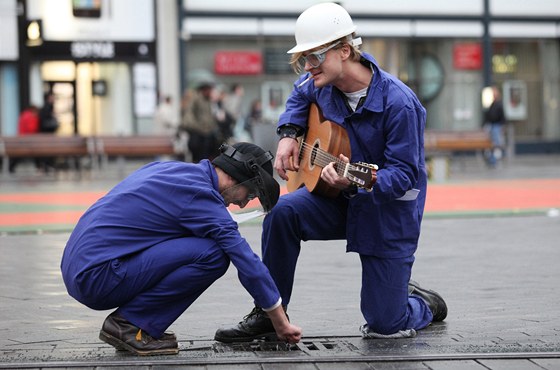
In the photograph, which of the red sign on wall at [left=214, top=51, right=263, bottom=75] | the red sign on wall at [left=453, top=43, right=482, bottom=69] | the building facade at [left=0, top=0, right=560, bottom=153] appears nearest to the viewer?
the building facade at [left=0, top=0, right=560, bottom=153]

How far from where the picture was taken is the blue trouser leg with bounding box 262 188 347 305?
601 cm

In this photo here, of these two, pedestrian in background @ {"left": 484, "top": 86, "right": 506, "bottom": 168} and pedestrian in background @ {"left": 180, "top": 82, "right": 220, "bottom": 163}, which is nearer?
pedestrian in background @ {"left": 180, "top": 82, "right": 220, "bottom": 163}

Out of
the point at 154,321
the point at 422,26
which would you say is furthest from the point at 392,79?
the point at 422,26

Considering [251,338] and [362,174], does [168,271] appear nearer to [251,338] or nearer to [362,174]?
[251,338]

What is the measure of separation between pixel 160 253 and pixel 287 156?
3.55 ft

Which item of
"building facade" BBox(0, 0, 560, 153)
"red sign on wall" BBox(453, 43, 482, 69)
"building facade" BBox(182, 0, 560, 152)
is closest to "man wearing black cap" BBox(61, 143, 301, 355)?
"building facade" BBox(0, 0, 560, 153)

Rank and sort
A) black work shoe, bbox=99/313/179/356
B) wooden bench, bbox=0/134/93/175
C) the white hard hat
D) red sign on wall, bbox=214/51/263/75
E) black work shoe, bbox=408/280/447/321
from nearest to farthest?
black work shoe, bbox=99/313/179/356
the white hard hat
black work shoe, bbox=408/280/447/321
wooden bench, bbox=0/134/93/175
red sign on wall, bbox=214/51/263/75

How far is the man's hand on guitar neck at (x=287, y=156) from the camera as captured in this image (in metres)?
6.19

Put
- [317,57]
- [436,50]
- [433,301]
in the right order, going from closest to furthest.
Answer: [317,57], [433,301], [436,50]

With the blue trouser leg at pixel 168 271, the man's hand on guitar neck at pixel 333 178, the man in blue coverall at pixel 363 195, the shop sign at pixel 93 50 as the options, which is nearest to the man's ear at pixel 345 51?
the man in blue coverall at pixel 363 195

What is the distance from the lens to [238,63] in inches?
1270

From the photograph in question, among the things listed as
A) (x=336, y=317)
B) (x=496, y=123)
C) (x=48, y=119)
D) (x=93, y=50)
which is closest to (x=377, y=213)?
(x=336, y=317)

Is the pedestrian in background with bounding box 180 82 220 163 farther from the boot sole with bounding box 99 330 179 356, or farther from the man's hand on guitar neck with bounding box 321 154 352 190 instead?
the boot sole with bounding box 99 330 179 356

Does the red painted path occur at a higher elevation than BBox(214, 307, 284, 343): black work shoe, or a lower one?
lower
